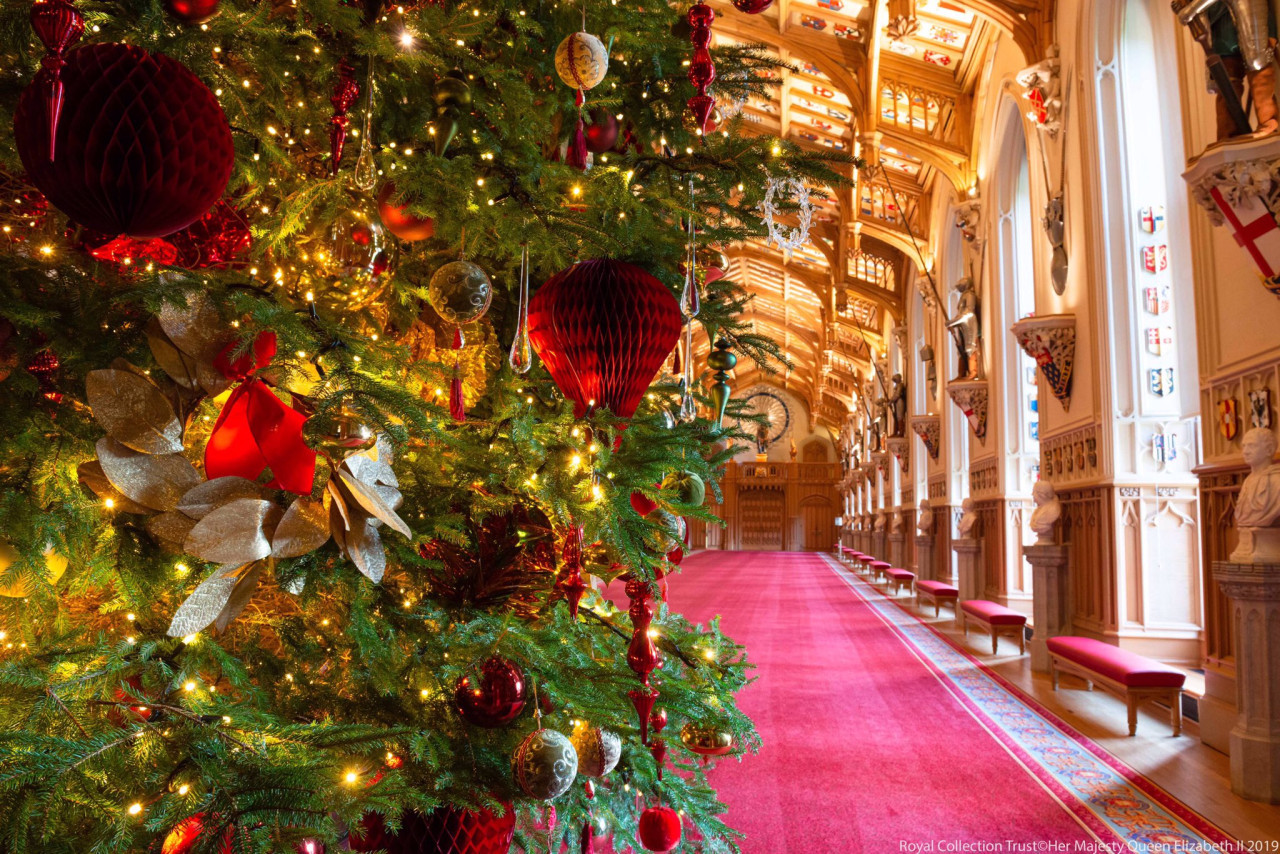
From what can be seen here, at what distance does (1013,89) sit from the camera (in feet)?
23.9

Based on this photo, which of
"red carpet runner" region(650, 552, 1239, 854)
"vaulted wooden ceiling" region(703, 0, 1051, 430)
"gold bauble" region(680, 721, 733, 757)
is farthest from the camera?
"vaulted wooden ceiling" region(703, 0, 1051, 430)

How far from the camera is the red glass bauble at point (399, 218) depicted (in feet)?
3.71

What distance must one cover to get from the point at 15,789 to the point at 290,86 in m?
1.02

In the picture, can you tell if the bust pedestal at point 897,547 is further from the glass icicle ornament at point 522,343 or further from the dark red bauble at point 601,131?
the glass icicle ornament at point 522,343

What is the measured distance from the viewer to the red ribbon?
726 mm

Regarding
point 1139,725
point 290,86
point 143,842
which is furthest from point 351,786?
point 1139,725

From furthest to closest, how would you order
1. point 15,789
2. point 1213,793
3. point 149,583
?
point 1213,793
point 149,583
point 15,789

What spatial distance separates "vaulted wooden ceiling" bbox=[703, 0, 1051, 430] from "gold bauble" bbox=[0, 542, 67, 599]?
15.8ft

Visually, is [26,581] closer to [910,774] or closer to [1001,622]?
[910,774]

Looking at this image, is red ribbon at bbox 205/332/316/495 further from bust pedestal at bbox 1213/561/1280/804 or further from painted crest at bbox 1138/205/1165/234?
painted crest at bbox 1138/205/1165/234

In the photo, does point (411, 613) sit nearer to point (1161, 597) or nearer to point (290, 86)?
point (290, 86)

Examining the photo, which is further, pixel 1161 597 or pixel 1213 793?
pixel 1161 597

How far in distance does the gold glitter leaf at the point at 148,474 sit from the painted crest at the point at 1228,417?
4.53 meters

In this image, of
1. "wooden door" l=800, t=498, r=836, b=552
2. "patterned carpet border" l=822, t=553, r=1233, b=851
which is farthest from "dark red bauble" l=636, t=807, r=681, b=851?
"wooden door" l=800, t=498, r=836, b=552
